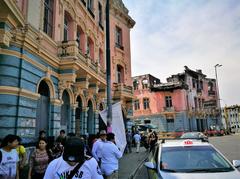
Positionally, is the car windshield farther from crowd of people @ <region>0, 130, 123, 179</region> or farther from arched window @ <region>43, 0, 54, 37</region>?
arched window @ <region>43, 0, 54, 37</region>

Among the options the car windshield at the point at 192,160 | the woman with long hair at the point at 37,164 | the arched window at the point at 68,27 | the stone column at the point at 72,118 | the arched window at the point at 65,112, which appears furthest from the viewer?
the arched window at the point at 68,27

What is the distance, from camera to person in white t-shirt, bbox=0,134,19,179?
4.50 metres

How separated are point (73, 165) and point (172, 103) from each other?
41865 millimetres

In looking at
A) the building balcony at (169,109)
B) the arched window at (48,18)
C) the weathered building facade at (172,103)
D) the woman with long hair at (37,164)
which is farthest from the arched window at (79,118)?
the building balcony at (169,109)

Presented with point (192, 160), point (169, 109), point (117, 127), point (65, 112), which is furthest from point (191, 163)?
point (169, 109)

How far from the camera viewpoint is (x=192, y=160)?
5367mm

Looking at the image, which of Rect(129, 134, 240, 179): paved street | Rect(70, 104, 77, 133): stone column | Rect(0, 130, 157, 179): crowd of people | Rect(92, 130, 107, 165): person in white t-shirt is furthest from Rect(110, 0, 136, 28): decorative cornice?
Rect(92, 130, 107, 165): person in white t-shirt

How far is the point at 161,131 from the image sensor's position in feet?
140

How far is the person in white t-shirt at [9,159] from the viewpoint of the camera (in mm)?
4504

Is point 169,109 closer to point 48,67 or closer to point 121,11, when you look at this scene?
point 121,11

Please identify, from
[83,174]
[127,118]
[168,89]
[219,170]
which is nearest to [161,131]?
[168,89]

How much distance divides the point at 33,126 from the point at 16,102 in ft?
4.46

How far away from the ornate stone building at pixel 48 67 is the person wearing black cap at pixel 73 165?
4.74 metres

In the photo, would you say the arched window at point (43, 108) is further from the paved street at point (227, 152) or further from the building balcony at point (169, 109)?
the building balcony at point (169, 109)
